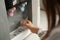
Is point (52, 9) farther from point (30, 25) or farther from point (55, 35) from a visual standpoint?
point (30, 25)

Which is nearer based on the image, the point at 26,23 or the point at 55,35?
the point at 55,35

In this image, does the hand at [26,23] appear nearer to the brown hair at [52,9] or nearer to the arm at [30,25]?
the arm at [30,25]

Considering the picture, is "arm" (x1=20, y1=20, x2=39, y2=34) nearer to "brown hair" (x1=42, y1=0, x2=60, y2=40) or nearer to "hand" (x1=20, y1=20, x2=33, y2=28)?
"hand" (x1=20, y1=20, x2=33, y2=28)

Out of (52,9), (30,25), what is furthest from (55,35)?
(30,25)

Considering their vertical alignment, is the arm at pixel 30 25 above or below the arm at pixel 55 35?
below

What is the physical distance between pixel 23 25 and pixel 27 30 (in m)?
0.05

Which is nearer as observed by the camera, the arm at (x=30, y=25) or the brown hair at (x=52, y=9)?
the brown hair at (x=52, y=9)

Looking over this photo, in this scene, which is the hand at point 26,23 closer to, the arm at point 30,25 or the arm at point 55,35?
the arm at point 30,25

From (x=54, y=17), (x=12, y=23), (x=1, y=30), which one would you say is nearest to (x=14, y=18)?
(x=12, y=23)

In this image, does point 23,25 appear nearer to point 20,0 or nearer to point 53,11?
point 20,0

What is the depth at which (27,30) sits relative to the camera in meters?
0.97

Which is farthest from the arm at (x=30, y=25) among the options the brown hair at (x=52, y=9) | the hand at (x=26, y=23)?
the brown hair at (x=52, y=9)

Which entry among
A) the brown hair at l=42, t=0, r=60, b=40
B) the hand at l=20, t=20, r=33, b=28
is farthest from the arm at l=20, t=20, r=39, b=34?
the brown hair at l=42, t=0, r=60, b=40

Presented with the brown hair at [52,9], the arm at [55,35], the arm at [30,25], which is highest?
the brown hair at [52,9]
